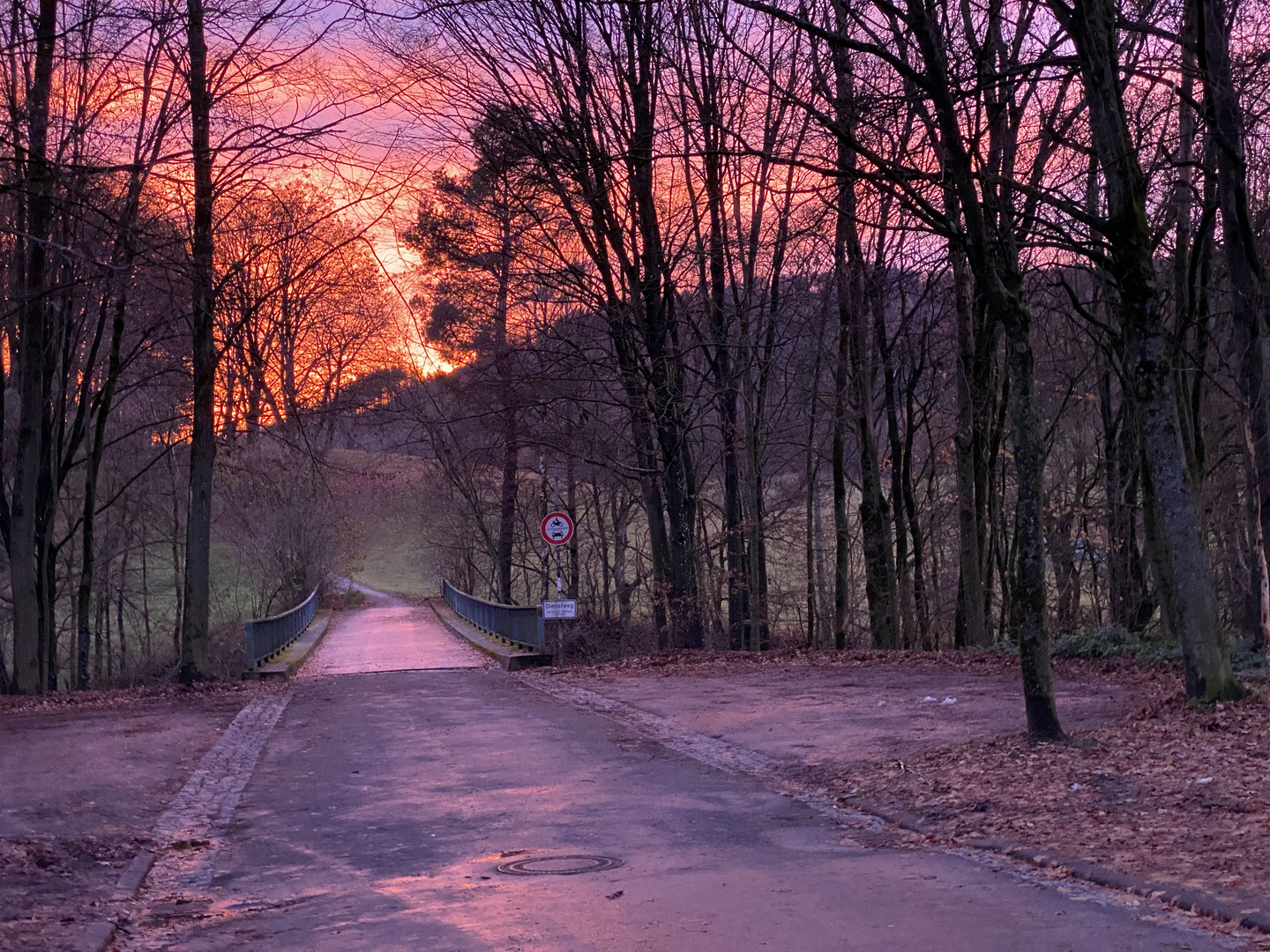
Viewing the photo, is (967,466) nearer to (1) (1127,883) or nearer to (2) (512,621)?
(2) (512,621)

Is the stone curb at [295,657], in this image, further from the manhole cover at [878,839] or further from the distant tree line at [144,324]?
the manhole cover at [878,839]

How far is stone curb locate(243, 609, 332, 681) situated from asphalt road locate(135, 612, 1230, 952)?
10.2m

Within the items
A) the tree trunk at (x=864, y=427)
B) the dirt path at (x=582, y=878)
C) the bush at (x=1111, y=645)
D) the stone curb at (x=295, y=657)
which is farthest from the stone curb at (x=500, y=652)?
the dirt path at (x=582, y=878)

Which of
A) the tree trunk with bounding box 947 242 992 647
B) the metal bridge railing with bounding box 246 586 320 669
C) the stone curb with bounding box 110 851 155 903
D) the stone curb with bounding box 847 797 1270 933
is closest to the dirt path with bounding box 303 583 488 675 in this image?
the metal bridge railing with bounding box 246 586 320 669

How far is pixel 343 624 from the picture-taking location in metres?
46.7

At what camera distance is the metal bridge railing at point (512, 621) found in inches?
974

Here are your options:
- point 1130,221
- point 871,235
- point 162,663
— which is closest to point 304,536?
point 162,663

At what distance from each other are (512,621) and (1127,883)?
71.6 feet

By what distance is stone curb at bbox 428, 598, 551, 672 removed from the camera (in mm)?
23594

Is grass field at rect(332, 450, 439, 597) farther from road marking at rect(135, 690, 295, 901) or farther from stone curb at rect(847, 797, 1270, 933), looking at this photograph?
stone curb at rect(847, 797, 1270, 933)

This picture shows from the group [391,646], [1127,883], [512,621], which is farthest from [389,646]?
[1127,883]

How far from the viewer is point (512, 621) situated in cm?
2755

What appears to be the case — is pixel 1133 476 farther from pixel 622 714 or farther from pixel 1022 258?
pixel 622 714

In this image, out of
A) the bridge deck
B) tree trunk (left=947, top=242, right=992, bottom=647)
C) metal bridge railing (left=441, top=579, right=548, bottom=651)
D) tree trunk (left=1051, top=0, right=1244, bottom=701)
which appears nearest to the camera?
tree trunk (left=1051, top=0, right=1244, bottom=701)
